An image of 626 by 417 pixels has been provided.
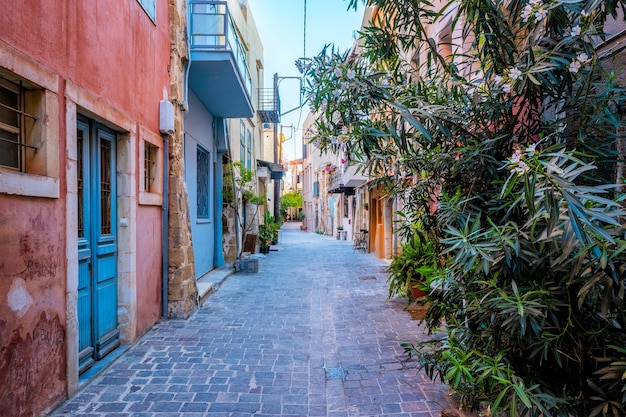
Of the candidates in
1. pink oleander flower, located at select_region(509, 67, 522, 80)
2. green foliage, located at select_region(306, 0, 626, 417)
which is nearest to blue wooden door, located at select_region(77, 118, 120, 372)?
green foliage, located at select_region(306, 0, 626, 417)

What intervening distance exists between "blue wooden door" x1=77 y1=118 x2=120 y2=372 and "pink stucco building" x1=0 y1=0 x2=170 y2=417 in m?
0.01

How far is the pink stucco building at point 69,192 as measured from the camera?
106 inches

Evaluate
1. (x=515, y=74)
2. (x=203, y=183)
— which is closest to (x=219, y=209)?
(x=203, y=183)

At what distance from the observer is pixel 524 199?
179 cm

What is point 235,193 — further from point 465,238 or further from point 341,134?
point 465,238

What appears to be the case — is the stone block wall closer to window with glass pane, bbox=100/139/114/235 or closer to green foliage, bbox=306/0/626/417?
window with glass pane, bbox=100/139/114/235

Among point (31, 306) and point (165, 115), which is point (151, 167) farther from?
point (31, 306)

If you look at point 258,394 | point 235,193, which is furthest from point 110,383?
point 235,193

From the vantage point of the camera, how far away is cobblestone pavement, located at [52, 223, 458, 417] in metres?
3.19

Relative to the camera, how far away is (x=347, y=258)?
13.7m

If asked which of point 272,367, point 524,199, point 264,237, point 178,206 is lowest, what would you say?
point 272,367

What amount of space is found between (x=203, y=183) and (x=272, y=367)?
6.54 metres

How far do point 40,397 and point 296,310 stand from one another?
13.0 feet

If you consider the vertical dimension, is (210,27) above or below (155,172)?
above
